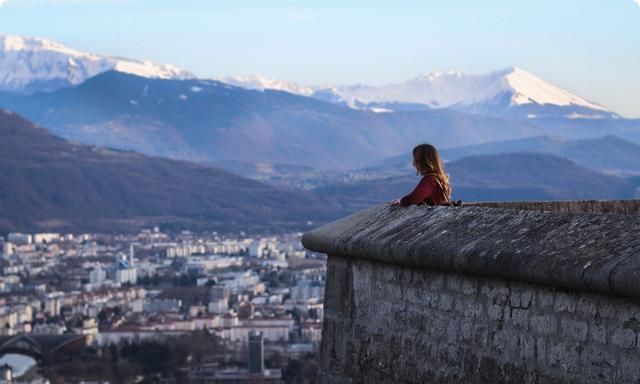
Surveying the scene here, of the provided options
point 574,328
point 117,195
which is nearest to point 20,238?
point 117,195

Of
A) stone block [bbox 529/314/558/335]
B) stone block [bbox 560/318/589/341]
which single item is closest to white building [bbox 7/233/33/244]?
stone block [bbox 529/314/558/335]

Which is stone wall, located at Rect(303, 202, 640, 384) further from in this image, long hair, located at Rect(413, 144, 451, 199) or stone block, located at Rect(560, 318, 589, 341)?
long hair, located at Rect(413, 144, 451, 199)

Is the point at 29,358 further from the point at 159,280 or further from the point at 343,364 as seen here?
the point at 343,364

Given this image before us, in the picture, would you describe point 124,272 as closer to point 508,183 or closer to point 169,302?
point 169,302

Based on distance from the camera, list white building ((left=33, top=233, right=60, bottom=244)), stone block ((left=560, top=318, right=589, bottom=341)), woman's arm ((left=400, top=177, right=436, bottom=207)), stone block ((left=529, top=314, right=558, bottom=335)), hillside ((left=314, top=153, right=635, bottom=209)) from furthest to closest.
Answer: hillside ((left=314, top=153, right=635, bottom=209)) → white building ((left=33, top=233, right=60, bottom=244)) → woman's arm ((left=400, top=177, right=436, bottom=207)) → stone block ((left=529, top=314, right=558, bottom=335)) → stone block ((left=560, top=318, right=589, bottom=341))

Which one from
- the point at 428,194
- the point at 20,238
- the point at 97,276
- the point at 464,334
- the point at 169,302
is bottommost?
the point at 169,302

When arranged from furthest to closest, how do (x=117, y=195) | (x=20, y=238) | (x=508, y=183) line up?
(x=508, y=183)
(x=117, y=195)
(x=20, y=238)

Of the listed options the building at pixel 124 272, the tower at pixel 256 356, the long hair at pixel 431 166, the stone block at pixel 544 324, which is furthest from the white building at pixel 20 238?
the stone block at pixel 544 324

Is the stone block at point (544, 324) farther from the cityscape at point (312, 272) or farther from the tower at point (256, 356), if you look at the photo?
the tower at point (256, 356)
